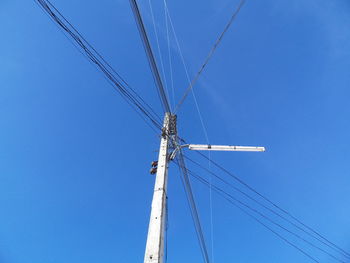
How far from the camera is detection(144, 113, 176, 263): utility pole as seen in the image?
3.94 m

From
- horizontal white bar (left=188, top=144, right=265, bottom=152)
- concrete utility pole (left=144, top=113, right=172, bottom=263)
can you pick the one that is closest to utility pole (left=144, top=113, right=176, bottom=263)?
concrete utility pole (left=144, top=113, right=172, bottom=263)

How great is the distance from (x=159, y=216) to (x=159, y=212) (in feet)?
0.32

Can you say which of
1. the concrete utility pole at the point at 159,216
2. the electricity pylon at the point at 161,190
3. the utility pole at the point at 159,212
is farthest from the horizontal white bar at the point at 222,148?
the concrete utility pole at the point at 159,216

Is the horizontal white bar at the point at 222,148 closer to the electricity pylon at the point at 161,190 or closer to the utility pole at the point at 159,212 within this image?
the electricity pylon at the point at 161,190

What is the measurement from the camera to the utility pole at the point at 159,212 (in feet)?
12.9

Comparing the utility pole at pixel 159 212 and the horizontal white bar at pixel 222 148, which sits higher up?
the horizontal white bar at pixel 222 148

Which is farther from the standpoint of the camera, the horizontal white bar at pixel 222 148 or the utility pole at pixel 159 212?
the horizontal white bar at pixel 222 148

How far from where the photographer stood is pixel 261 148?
7.17 meters

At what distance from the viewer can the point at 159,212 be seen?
4.57m

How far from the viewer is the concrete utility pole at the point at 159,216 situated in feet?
12.9

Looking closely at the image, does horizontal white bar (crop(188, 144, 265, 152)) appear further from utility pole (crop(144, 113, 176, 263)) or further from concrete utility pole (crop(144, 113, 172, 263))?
concrete utility pole (crop(144, 113, 172, 263))

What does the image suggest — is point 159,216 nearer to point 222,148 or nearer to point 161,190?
point 161,190

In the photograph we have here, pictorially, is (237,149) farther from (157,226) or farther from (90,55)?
(90,55)

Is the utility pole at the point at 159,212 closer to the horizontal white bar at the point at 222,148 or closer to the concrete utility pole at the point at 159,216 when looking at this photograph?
the concrete utility pole at the point at 159,216
